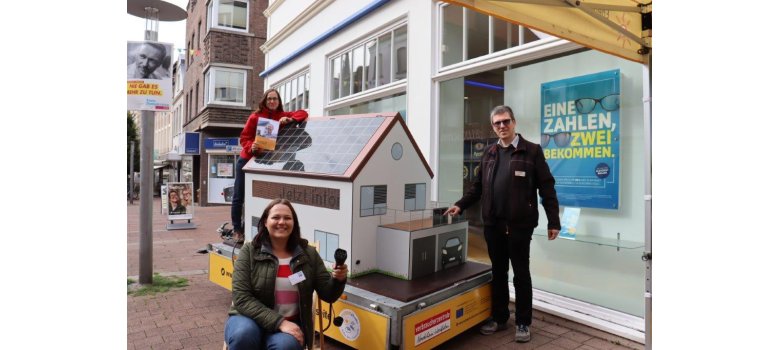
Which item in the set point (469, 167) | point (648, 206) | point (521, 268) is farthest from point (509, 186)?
point (469, 167)

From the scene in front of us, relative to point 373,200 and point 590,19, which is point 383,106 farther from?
point 590,19

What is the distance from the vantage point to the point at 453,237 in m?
3.79

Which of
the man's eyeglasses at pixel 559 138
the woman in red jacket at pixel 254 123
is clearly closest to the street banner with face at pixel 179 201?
the woman in red jacket at pixel 254 123

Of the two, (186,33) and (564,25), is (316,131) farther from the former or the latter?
(186,33)

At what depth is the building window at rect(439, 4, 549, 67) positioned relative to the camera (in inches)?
198

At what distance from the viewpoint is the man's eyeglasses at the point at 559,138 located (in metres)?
4.55

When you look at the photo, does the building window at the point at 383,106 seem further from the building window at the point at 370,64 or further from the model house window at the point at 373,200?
the model house window at the point at 373,200

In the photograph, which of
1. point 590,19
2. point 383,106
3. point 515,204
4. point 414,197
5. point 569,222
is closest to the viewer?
point 590,19

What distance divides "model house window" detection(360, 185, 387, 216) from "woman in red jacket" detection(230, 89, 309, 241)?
5.00 ft

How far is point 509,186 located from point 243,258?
6.55ft

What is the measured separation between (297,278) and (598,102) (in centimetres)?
326

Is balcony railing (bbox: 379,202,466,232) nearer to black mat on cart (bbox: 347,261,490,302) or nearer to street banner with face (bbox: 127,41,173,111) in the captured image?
black mat on cart (bbox: 347,261,490,302)

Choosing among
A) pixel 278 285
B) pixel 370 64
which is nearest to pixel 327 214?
Answer: pixel 278 285

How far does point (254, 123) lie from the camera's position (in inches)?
184
